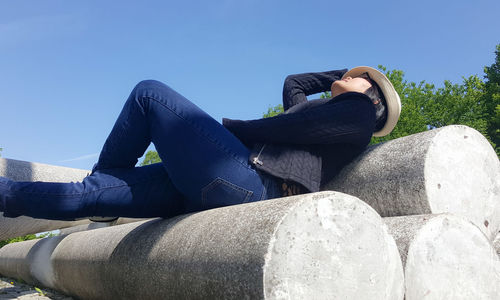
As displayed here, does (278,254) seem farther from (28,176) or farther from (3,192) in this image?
(28,176)

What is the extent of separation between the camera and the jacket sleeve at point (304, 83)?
3.28m

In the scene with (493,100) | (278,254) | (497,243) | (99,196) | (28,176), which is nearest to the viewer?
(278,254)

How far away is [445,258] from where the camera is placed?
84.0 inches

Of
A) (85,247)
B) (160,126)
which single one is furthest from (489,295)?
(85,247)

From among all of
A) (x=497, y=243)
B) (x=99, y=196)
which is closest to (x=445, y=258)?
(x=497, y=243)

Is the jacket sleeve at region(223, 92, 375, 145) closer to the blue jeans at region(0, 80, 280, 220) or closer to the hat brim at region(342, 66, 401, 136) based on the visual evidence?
the blue jeans at region(0, 80, 280, 220)

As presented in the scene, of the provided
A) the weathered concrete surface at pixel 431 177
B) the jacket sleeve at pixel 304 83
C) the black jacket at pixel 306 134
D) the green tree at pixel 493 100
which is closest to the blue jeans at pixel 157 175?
the black jacket at pixel 306 134

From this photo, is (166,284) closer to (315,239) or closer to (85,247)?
(315,239)

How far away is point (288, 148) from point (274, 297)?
1.04 meters

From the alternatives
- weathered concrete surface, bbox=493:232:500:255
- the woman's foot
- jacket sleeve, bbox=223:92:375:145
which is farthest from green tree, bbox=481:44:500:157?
the woman's foot

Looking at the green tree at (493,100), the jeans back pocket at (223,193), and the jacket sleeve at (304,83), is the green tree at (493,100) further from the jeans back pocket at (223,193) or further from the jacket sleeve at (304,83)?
the jeans back pocket at (223,193)

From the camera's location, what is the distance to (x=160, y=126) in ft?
7.59

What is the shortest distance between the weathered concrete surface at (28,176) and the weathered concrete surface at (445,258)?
4183 millimetres

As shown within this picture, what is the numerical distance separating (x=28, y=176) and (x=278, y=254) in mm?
4697
